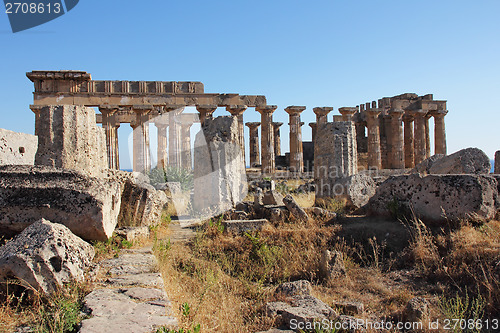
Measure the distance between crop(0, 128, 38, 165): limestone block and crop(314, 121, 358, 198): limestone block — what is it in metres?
7.06

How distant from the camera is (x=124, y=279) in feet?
12.8

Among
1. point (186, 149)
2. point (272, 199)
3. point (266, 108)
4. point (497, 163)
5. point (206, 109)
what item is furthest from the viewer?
point (186, 149)

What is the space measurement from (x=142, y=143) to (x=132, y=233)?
58.7 ft

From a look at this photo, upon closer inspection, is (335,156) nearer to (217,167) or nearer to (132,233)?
(217,167)

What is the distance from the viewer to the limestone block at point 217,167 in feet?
28.9

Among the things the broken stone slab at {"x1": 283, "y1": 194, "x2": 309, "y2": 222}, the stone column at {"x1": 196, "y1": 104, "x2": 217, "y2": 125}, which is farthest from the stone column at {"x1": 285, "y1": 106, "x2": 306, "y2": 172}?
the broken stone slab at {"x1": 283, "y1": 194, "x2": 309, "y2": 222}

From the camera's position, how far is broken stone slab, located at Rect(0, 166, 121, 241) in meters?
4.38

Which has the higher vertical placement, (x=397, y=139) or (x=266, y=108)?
(x=266, y=108)

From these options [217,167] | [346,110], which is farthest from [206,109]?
[217,167]

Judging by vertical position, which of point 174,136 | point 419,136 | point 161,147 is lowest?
point 161,147

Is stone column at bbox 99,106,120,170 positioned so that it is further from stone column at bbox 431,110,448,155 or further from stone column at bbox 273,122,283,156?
stone column at bbox 431,110,448,155

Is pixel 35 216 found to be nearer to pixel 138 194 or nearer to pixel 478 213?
pixel 138 194

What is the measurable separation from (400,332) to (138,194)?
4.78m

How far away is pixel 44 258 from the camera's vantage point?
132 inches
